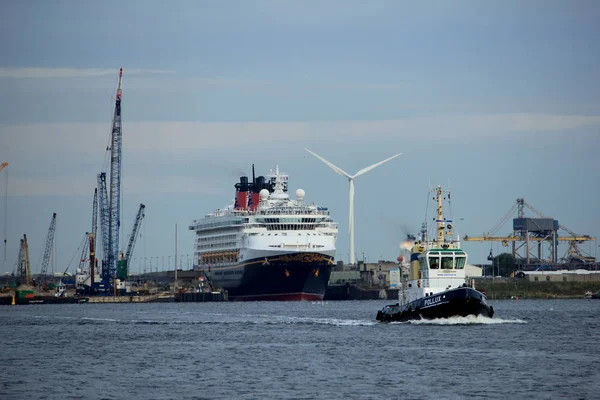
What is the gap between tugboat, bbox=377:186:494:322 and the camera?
8356 cm

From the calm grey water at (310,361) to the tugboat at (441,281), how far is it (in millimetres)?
1261

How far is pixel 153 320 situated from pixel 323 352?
48584 mm

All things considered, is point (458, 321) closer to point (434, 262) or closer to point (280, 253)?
point (434, 262)

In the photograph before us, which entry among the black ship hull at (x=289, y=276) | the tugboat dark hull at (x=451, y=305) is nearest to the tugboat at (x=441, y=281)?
the tugboat dark hull at (x=451, y=305)

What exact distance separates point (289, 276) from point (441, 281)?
3710 inches

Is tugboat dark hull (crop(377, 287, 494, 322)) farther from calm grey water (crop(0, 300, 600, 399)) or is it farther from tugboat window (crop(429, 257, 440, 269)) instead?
tugboat window (crop(429, 257, 440, 269))

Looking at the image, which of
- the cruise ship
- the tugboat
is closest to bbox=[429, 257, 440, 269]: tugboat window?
the tugboat

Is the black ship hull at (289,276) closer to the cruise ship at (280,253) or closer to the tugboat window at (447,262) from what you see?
the cruise ship at (280,253)

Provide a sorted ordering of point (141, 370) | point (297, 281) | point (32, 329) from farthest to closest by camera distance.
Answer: point (297, 281) → point (32, 329) → point (141, 370)

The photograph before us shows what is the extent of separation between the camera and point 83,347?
7919 cm

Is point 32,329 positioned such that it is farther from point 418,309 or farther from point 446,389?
point 446,389

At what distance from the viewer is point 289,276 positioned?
585 ft

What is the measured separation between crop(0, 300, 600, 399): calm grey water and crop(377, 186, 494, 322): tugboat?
4.14ft

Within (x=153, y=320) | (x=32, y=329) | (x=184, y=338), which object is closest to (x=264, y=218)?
(x=153, y=320)
